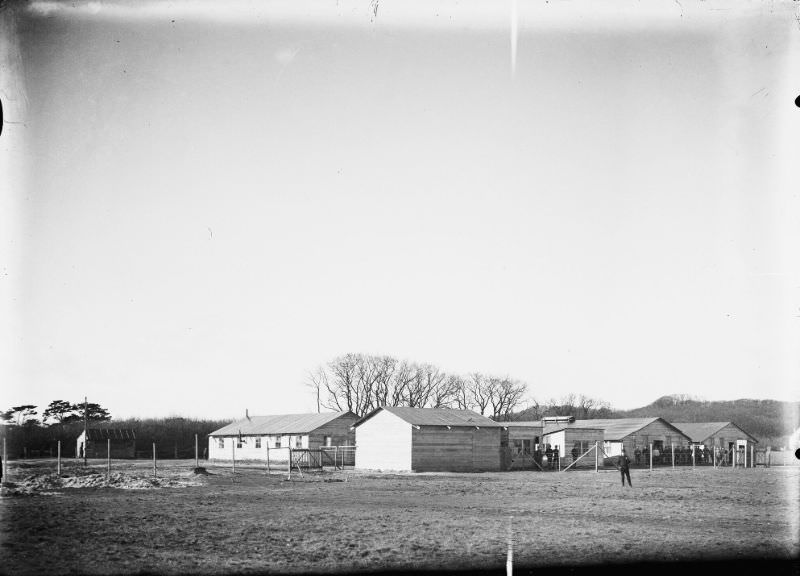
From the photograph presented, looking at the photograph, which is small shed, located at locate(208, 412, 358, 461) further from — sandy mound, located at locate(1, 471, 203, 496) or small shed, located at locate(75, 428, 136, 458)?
sandy mound, located at locate(1, 471, 203, 496)

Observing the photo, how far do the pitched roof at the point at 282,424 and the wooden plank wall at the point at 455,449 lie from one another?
19.3m

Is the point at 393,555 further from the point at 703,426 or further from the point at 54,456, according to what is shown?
the point at 54,456

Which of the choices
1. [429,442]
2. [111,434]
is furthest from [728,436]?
[111,434]

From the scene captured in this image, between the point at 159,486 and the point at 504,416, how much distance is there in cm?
9767

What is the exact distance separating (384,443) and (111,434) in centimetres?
4647

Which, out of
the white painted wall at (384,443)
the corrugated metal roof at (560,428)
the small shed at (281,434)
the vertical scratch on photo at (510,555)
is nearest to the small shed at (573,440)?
the corrugated metal roof at (560,428)

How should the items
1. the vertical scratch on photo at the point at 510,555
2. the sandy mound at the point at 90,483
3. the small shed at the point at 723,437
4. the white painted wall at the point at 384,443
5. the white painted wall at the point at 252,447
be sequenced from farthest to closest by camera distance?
the small shed at the point at 723,437, the white painted wall at the point at 252,447, the white painted wall at the point at 384,443, the sandy mound at the point at 90,483, the vertical scratch on photo at the point at 510,555

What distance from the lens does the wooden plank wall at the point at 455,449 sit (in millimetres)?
52875

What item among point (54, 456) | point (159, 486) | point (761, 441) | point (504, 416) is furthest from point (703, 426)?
point (54, 456)

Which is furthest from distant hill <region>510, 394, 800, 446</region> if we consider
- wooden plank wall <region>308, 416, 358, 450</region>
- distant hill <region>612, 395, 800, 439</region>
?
wooden plank wall <region>308, 416, 358, 450</region>

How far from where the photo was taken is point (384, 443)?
55.2m

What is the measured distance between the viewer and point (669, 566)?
14.0 meters

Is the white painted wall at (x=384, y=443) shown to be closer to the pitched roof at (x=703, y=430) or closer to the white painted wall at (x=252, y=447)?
the white painted wall at (x=252, y=447)

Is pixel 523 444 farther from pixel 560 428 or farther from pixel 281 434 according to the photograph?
Answer: pixel 281 434
